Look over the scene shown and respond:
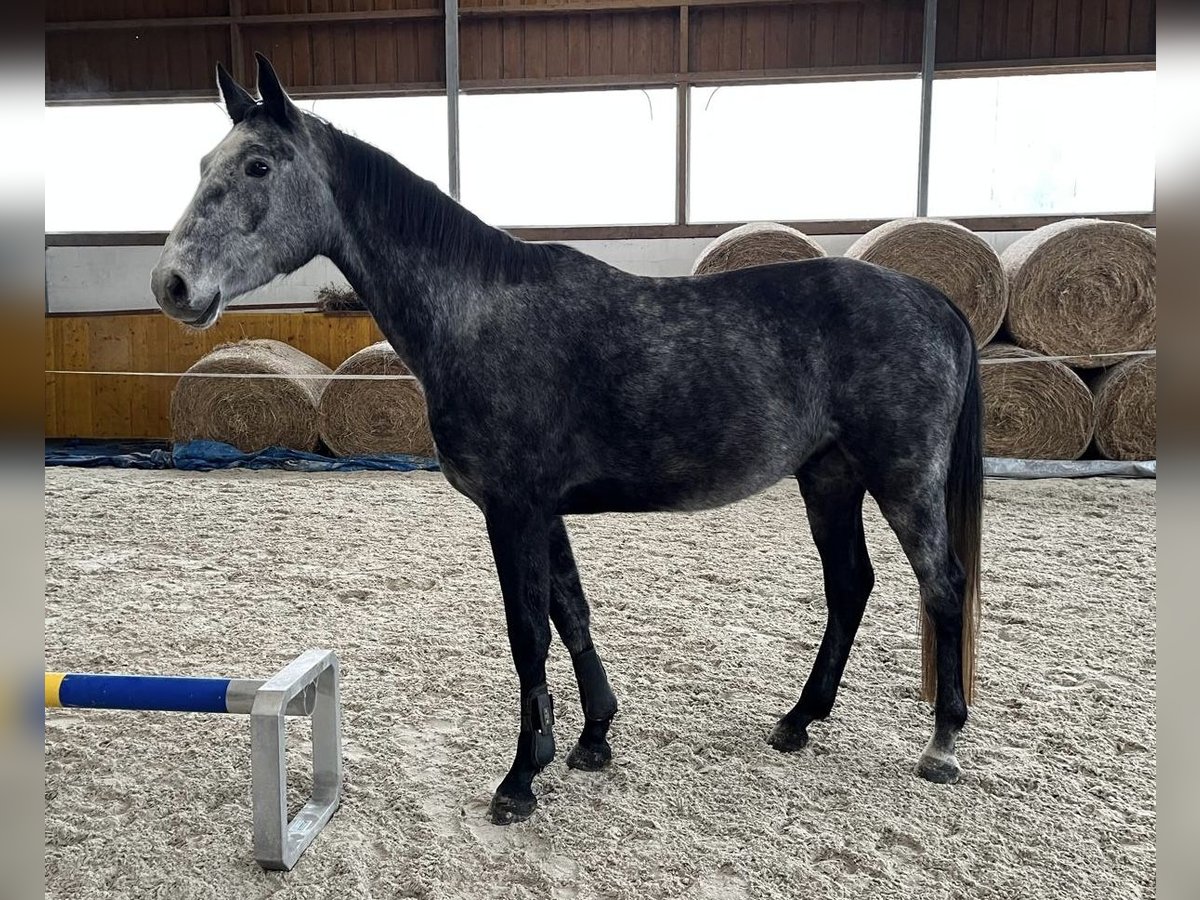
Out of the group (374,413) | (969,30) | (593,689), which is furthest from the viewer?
(969,30)

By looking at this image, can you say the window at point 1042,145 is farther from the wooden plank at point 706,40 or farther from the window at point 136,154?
the window at point 136,154

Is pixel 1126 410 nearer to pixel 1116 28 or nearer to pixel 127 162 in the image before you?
Result: pixel 1116 28

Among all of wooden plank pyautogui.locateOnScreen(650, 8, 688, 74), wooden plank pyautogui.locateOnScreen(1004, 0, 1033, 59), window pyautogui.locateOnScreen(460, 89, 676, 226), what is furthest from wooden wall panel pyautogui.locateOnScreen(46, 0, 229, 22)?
wooden plank pyautogui.locateOnScreen(1004, 0, 1033, 59)

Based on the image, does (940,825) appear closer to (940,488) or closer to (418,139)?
(940,488)

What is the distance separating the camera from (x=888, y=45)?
7059 mm

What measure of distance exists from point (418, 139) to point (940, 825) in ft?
24.4

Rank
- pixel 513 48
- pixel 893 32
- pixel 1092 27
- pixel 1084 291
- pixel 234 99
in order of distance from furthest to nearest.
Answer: pixel 513 48
pixel 893 32
pixel 1092 27
pixel 1084 291
pixel 234 99

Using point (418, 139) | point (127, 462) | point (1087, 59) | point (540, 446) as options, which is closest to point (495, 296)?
point (540, 446)

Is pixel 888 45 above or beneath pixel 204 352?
above

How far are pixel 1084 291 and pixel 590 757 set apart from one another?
450 centimetres

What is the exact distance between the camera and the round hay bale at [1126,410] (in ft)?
16.4

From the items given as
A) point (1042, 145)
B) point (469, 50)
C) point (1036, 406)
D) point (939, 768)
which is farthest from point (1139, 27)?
point (939, 768)

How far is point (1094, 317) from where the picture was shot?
195 inches

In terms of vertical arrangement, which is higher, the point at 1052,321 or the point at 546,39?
the point at 546,39
